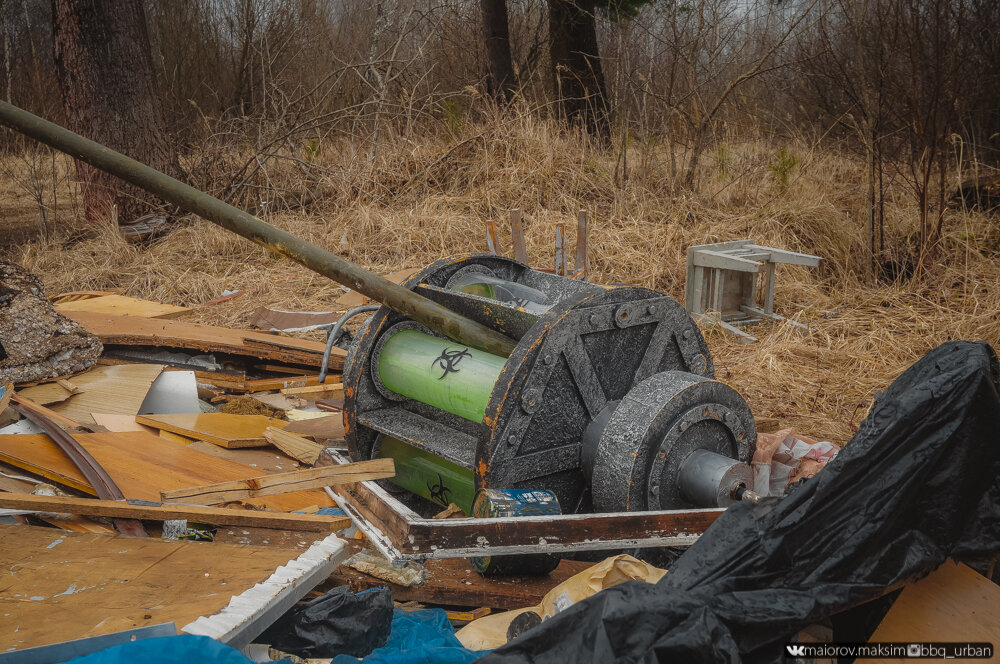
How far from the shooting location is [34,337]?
432 centimetres

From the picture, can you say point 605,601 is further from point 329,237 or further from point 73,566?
point 329,237

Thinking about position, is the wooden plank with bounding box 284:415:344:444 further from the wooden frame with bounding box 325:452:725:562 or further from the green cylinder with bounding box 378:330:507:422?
the wooden frame with bounding box 325:452:725:562

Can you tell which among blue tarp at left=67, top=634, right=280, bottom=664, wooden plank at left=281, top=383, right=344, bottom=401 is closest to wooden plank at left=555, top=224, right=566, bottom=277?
wooden plank at left=281, top=383, right=344, bottom=401

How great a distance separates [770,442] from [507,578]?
1358 millimetres

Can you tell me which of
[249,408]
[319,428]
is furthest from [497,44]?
[319,428]

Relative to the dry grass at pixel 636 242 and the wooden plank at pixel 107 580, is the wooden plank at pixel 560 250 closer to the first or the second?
the dry grass at pixel 636 242

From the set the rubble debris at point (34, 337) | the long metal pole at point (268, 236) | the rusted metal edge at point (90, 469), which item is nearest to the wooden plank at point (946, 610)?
the long metal pole at point (268, 236)

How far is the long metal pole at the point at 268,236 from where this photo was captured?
2.94m

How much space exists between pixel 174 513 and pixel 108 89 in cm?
681

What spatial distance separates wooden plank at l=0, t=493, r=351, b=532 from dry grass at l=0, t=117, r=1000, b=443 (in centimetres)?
287

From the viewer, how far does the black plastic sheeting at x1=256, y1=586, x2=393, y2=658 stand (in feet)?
7.53

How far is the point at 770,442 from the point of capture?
3330 millimetres

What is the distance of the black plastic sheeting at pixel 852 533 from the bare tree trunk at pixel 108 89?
778 centimetres

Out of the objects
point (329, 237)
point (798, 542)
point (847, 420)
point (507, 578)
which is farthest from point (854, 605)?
point (329, 237)
